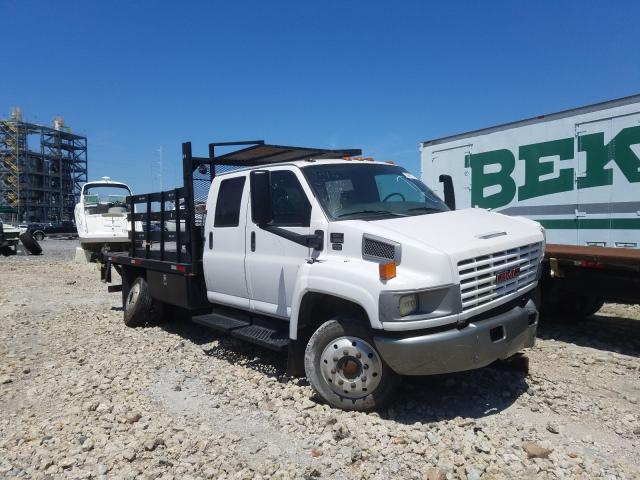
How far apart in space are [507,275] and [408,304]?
1.02 metres

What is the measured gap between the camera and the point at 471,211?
5.05 metres

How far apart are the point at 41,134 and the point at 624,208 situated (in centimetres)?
9604

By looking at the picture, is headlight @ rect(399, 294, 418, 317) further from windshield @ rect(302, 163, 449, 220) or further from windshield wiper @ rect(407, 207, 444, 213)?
windshield wiper @ rect(407, 207, 444, 213)

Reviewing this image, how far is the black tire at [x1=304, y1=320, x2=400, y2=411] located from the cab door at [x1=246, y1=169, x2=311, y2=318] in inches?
28.1

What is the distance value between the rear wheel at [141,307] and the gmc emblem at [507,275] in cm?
529

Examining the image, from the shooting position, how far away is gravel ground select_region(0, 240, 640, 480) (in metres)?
3.37

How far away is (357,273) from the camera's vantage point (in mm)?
3869

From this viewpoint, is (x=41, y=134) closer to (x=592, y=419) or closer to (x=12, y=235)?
(x=12, y=235)

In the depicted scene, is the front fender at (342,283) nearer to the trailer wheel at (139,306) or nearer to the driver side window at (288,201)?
the driver side window at (288,201)

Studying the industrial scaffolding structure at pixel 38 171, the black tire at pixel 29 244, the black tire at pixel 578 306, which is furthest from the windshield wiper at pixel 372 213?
the industrial scaffolding structure at pixel 38 171

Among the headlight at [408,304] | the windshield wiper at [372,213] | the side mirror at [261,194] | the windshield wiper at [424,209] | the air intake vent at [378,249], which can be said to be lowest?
the headlight at [408,304]

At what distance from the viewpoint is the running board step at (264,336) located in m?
4.71

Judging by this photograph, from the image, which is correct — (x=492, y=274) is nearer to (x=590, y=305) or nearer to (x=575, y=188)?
(x=590, y=305)

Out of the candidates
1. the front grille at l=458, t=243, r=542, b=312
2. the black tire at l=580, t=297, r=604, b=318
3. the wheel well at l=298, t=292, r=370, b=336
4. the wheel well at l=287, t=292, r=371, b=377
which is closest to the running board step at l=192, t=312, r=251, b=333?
the wheel well at l=287, t=292, r=371, b=377
